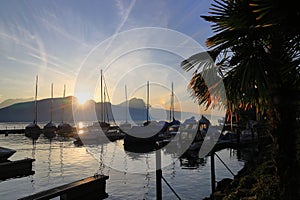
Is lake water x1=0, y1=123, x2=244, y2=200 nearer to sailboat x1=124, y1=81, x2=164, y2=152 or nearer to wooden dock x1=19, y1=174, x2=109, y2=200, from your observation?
wooden dock x1=19, y1=174, x2=109, y2=200

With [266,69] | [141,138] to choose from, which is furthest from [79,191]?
[141,138]

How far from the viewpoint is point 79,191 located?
40.5 feet

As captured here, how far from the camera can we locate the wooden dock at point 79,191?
1052 centimetres

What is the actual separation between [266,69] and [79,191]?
11.1 metres

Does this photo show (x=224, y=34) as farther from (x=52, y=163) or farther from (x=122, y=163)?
(x=52, y=163)

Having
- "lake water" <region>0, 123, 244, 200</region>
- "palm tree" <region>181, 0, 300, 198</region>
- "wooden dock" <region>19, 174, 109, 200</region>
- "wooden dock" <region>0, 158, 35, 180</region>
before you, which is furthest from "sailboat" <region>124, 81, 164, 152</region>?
"palm tree" <region>181, 0, 300, 198</region>

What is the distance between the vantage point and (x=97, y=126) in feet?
197

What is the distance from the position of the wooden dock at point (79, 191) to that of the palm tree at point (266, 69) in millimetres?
8745

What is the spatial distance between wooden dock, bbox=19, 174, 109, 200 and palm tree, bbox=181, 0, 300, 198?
28.7 feet

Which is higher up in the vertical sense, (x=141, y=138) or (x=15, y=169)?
(x=141, y=138)

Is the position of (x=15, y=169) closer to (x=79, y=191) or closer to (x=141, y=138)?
(x=79, y=191)

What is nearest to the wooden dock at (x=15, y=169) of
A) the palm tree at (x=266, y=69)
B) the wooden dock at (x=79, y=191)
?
the wooden dock at (x=79, y=191)

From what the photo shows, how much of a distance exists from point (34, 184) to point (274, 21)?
18661 millimetres

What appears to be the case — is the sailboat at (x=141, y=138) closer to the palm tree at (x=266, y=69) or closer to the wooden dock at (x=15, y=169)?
the wooden dock at (x=15, y=169)
